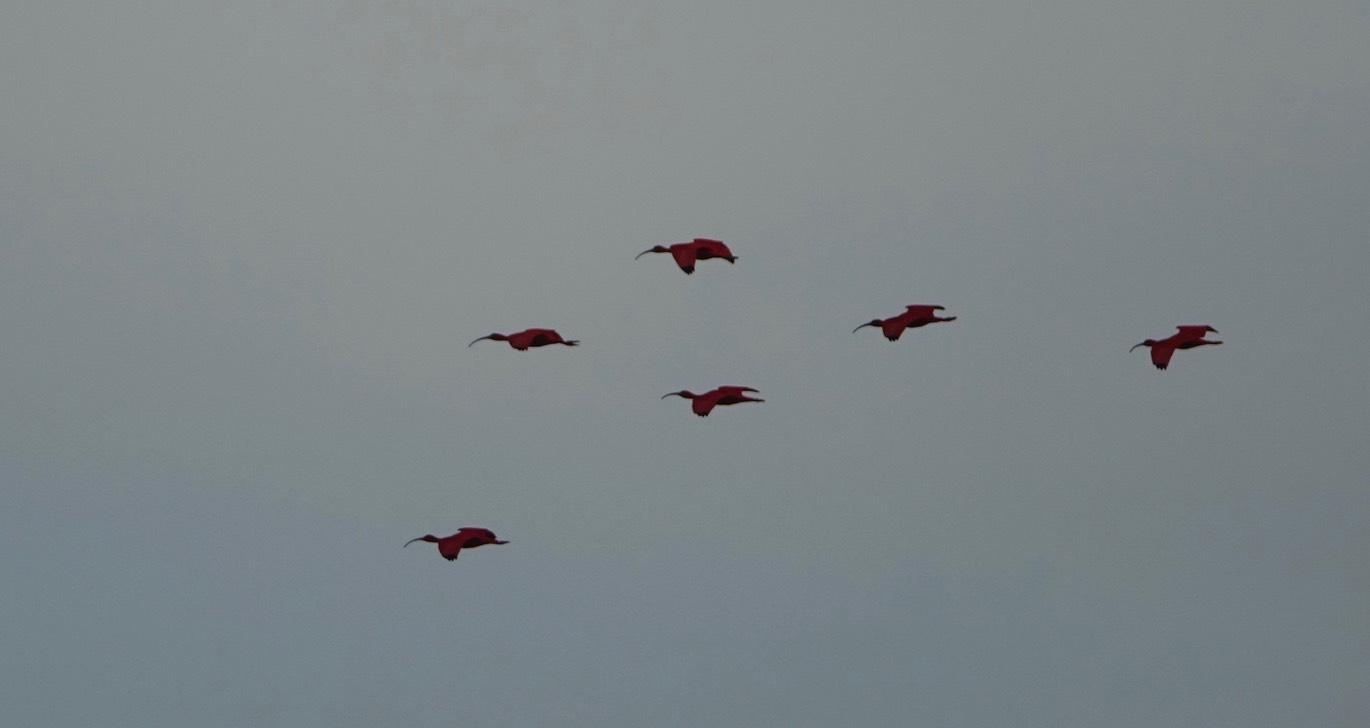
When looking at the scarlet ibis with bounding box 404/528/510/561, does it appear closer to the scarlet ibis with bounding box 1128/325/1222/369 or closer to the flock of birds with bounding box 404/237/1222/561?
the flock of birds with bounding box 404/237/1222/561

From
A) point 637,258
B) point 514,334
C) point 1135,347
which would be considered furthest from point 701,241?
point 1135,347

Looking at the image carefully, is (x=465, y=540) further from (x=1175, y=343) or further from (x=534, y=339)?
(x=1175, y=343)

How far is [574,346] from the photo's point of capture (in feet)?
266

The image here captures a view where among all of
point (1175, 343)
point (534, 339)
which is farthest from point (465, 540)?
point (1175, 343)

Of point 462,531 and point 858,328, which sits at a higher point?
point 858,328

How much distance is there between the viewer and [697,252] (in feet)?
258

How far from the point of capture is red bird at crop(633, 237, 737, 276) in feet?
257

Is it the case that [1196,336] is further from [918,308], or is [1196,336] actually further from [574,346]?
[574,346]

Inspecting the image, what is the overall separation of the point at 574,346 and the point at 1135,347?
14975mm

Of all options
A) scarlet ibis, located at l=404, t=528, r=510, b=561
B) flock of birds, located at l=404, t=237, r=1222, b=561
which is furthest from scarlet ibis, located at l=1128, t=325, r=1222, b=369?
scarlet ibis, located at l=404, t=528, r=510, b=561

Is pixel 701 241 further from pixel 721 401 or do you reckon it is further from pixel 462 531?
Answer: pixel 462 531

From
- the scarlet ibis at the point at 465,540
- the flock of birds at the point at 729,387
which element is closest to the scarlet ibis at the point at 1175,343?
the flock of birds at the point at 729,387

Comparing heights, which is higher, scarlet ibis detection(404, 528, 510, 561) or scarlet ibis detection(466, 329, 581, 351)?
scarlet ibis detection(466, 329, 581, 351)

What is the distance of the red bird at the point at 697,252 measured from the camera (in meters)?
78.4
